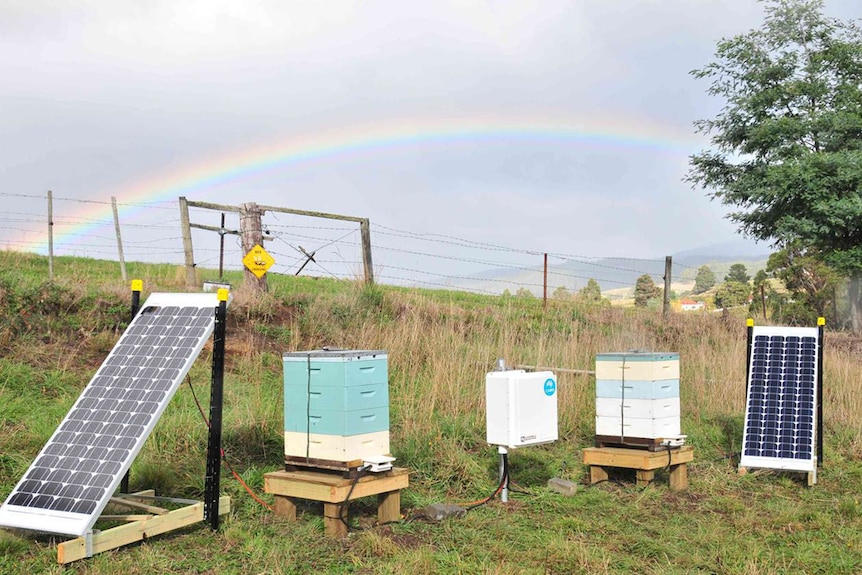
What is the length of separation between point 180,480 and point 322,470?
1.34 meters

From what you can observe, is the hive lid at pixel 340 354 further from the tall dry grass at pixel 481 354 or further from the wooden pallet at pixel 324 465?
the tall dry grass at pixel 481 354

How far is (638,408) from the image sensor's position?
254 inches

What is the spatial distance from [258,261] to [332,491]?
6.56m

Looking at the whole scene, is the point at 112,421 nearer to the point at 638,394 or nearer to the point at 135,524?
the point at 135,524

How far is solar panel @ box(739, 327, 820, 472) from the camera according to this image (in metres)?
6.89

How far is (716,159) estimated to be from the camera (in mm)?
25516

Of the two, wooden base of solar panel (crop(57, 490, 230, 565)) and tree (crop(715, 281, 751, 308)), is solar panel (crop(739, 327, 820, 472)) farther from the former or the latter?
tree (crop(715, 281, 751, 308))

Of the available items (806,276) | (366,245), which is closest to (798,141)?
(806,276)

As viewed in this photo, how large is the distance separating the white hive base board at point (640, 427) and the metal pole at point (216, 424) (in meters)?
3.54

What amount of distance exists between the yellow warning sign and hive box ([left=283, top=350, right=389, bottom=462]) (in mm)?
5856

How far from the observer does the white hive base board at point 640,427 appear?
6379 millimetres

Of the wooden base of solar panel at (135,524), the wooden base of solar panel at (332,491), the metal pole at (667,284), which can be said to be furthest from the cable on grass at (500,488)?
the metal pole at (667,284)

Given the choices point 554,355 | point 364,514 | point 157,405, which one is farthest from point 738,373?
point 157,405

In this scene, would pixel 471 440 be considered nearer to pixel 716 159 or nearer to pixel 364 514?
pixel 364 514
